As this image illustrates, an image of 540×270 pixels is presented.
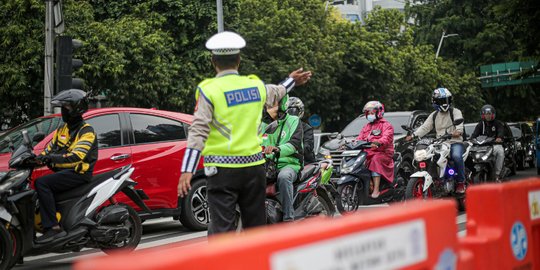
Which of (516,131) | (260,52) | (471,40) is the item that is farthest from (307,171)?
(471,40)

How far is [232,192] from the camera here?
5.89 m

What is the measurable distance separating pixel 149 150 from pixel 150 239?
45.1 inches

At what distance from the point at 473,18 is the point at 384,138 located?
1771 inches

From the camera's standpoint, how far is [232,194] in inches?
232

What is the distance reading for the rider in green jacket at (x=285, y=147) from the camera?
9.17 m

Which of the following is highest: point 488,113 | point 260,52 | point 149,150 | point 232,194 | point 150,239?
point 260,52

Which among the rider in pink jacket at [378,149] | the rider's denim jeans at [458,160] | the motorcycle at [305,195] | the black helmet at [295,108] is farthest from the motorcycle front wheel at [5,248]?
the rider's denim jeans at [458,160]

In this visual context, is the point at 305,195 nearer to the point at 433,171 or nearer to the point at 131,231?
the point at 131,231

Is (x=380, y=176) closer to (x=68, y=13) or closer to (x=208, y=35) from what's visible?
(x=68, y=13)

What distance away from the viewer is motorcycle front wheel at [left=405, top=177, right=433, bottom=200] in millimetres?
11906

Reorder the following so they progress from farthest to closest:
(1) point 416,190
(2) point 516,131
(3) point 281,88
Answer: (2) point 516,131 < (1) point 416,190 < (3) point 281,88

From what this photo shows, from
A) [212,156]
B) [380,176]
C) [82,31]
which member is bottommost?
[380,176]

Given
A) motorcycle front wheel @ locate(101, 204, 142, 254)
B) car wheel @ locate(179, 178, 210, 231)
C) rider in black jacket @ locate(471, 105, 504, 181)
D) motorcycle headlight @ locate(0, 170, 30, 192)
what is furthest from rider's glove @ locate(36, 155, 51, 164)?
rider in black jacket @ locate(471, 105, 504, 181)

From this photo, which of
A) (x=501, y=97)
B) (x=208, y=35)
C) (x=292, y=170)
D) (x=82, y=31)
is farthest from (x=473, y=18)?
(x=292, y=170)
